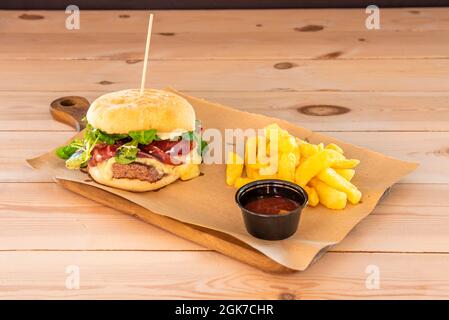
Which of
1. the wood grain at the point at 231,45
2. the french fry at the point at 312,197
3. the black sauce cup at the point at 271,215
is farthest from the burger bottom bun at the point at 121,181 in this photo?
the wood grain at the point at 231,45

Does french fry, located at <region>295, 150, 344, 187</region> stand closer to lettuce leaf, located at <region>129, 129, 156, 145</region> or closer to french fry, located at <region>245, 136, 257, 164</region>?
french fry, located at <region>245, 136, 257, 164</region>

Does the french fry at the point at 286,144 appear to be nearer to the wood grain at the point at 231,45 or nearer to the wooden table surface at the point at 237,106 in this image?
the wooden table surface at the point at 237,106

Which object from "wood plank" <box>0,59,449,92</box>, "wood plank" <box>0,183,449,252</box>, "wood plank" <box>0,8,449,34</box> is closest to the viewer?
"wood plank" <box>0,183,449,252</box>

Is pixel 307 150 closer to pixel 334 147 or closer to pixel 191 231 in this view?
pixel 334 147

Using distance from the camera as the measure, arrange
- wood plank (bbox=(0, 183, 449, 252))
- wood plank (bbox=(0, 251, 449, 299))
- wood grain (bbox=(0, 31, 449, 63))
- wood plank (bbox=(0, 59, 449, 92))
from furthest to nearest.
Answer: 1. wood grain (bbox=(0, 31, 449, 63))
2. wood plank (bbox=(0, 59, 449, 92))
3. wood plank (bbox=(0, 183, 449, 252))
4. wood plank (bbox=(0, 251, 449, 299))

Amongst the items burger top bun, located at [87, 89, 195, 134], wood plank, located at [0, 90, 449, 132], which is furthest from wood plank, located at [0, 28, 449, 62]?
burger top bun, located at [87, 89, 195, 134]

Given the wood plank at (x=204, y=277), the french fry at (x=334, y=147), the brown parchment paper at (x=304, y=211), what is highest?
the french fry at (x=334, y=147)

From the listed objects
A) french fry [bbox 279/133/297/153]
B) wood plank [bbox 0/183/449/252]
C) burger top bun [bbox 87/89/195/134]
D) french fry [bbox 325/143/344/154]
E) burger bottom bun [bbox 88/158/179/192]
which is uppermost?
burger top bun [bbox 87/89/195/134]
